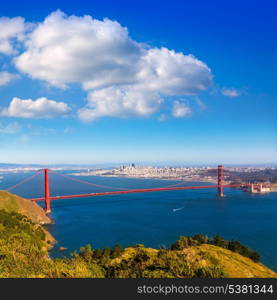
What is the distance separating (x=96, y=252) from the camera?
1277 cm

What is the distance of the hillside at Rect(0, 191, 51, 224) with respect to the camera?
23.3 metres

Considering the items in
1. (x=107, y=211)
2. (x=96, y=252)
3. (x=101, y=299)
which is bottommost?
(x=107, y=211)

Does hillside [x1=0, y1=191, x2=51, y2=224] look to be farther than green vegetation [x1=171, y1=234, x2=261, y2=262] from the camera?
Yes

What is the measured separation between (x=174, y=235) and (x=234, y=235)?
4971 mm

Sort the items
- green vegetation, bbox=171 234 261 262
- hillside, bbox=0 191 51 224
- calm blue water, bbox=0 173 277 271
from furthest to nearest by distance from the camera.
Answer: hillside, bbox=0 191 51 224 → calm blue water, bbox=0 173 277 271 → green vegetation, bbox=171 234 261 262

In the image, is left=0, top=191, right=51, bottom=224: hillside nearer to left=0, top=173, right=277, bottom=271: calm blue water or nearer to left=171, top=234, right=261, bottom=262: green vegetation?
left=0, top=173, right=277, bottom=271: calm blue water

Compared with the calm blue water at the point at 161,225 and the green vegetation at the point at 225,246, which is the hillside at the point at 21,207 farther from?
the green vegetation at the point at 225,246

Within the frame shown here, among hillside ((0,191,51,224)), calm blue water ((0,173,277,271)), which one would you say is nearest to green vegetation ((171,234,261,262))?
calm blue water ((0,173,277,271))

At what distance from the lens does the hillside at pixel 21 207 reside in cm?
2332

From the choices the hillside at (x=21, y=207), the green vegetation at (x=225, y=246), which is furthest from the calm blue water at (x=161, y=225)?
the green vegetation at (x=225, y=246)

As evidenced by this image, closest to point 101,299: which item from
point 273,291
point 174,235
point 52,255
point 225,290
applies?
point 225,290

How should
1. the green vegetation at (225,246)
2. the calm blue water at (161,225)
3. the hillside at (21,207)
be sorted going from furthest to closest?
the hillside at (21,207) → the calm blue water at (161,225) → the green vegetation at (225,246)

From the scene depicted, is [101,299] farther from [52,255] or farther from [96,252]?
[52,255]

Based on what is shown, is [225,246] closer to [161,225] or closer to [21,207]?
[161,225]
